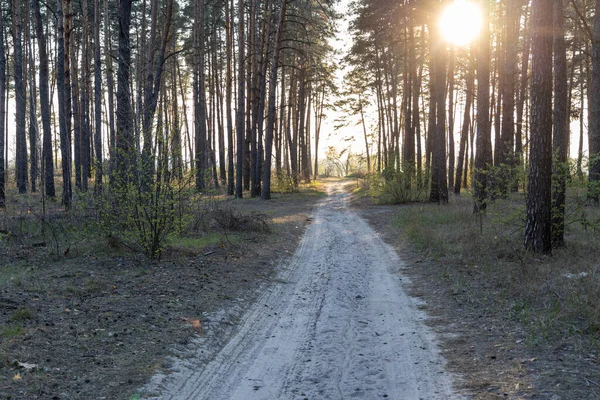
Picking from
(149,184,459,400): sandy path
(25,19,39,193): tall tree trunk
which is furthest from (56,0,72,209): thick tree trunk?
(149,184,459,400): sandy path

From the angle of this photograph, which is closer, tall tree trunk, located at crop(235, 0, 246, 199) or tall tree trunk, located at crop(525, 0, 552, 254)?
tall tree trunk, located at crop(525, 0, 552, 254)

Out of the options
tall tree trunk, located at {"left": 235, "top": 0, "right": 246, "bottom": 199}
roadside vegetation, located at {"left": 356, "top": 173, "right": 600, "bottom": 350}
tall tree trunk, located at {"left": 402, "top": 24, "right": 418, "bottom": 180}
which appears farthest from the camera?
tall tree trunk, located at {"left": 235, "top": 0, "right": 246, "bottom": 199}

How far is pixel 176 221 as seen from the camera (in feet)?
29.0

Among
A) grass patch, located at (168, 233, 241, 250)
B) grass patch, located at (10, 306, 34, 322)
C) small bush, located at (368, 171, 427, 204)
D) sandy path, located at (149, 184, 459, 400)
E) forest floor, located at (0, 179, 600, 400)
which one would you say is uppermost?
small bush, located at (368, 171, 427, 204)

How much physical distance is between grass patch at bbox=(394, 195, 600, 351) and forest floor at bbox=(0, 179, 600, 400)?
22cm

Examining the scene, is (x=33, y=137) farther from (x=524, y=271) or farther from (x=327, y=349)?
(x=524, y=271)

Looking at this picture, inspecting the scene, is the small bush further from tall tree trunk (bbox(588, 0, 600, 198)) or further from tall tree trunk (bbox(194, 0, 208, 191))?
tall tree trunk (bbox(194, 0, 208, 191))

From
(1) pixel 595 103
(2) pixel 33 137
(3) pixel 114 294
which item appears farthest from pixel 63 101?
(1) pixel 595 103

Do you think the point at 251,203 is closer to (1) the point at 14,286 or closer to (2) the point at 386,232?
(2) the point at 386,232

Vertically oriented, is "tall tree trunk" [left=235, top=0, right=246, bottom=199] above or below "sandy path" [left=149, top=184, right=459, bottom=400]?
above

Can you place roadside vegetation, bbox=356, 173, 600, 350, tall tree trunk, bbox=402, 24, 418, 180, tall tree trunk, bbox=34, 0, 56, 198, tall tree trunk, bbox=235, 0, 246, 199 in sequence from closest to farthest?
roadside vegetation, bbox=356, 173, 600, 350, tall tree trunk, bbox=34, 0, 56, 198, tall tree trunk, bbox=402, 24, 418, 180, tall tree trunk, bbox=235, 0, 246, 199

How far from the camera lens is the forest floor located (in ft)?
13.5

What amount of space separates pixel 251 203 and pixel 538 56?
16338 millimetres

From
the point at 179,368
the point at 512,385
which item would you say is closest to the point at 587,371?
the point at 512,385
